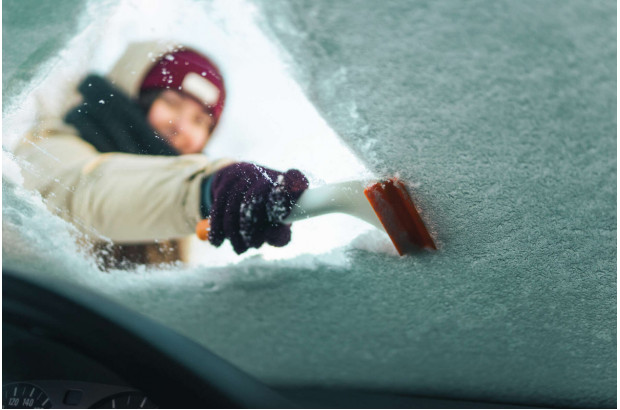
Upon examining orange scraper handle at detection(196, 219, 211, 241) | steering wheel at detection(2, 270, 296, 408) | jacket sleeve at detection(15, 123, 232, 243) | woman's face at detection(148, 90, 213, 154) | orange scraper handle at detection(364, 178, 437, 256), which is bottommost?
steering wheel at detection(2, 270, 296, 408)

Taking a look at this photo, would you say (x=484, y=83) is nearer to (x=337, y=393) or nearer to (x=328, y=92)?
(x=328, y=92)

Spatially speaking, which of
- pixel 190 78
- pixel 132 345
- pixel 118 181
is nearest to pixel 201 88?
pixel 190 78

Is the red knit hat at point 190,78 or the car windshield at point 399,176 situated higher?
the red knit hat at point 190,78

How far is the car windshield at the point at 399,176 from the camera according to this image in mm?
284

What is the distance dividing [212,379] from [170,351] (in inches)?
2.0

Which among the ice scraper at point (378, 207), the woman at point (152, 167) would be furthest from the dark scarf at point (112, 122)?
the ice scraper at point (378, 207)

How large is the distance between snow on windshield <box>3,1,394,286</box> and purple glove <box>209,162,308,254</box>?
0.5 inches

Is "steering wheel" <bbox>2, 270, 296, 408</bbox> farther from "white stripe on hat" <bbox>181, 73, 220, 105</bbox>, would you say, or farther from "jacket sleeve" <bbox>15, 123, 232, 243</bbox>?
"white stripe on hat" <bbox>181, 73, 220, 105</bbox>

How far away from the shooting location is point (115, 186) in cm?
46

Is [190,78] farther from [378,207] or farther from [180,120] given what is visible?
[378,207]

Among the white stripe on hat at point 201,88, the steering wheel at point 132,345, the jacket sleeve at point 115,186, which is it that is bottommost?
the steering wheel at point 132,345

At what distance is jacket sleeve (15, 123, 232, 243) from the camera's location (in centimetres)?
43

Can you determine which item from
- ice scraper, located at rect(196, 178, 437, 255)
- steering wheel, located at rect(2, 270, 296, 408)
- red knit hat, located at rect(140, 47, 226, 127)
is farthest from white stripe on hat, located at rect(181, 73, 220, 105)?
steering wheel, located at rect(2, 270, 296, 408)

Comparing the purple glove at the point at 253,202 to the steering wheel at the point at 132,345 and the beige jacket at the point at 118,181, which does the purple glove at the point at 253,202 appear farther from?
the steering wheel at the point at 132,345
